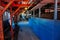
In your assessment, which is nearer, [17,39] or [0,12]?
[0,12]

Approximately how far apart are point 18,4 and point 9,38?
202 cm

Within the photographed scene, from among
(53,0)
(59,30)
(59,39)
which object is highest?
(53,0)

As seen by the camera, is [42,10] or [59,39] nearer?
[59,39]

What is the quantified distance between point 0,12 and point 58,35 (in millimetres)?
1782

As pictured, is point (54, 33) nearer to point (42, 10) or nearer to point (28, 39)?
point (28, 39)

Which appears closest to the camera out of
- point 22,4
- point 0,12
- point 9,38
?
point 0,12

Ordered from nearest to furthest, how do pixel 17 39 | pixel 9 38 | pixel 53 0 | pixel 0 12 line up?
pixel 0 12
pixel 53 0
pixel 9 38
pixel 17 39

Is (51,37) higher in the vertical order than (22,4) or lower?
lower

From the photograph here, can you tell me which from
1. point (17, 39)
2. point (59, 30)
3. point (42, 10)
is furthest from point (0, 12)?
point (42, 10)

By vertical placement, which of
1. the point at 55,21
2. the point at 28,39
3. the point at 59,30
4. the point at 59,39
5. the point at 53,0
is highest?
the point at 53,0

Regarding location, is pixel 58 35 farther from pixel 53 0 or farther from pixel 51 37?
pixel 53 0

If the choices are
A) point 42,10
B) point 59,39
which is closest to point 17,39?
point 42,10

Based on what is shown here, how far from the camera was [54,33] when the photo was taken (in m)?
3.06

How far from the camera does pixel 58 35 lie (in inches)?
119
